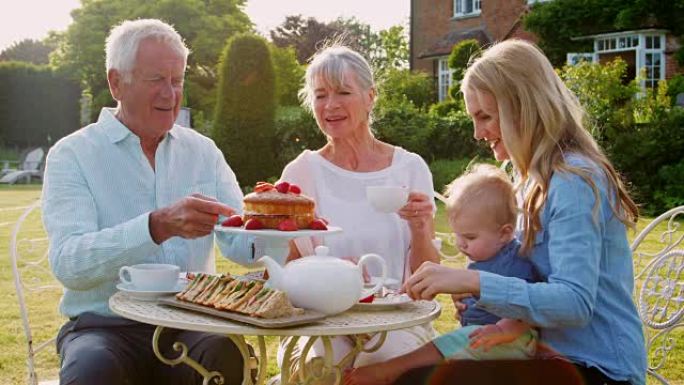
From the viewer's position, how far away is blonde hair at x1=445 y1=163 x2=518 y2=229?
8.09ft

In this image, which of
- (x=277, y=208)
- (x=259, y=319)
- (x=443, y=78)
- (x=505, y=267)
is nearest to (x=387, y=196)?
(x=277, y=208)

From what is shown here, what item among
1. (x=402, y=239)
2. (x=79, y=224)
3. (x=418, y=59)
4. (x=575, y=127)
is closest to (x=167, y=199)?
(x=79, y=224)

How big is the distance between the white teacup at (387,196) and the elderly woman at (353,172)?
604mm

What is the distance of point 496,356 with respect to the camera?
93.8 inches

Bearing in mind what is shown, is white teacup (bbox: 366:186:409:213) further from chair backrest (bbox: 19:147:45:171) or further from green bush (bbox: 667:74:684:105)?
chair backrest (bbox: 19:147:45:171)

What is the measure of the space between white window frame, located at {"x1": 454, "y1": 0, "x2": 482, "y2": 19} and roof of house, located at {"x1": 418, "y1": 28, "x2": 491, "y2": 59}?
0.56 m

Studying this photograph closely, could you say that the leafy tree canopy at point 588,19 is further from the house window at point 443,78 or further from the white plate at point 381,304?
the white plate at point 381,304

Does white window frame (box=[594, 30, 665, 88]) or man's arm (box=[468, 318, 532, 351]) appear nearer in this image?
man's arm (box=[468, 318, 532, 351])

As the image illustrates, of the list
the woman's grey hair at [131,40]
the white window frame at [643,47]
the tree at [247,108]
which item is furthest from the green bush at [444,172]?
the woman's grey hair at [131,40]

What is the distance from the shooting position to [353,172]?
3.79m

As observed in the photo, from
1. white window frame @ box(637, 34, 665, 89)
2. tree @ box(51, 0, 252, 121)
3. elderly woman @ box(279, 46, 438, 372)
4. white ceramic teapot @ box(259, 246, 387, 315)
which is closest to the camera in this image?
white ceramic teapot @ box(259, 246, 387, 315)

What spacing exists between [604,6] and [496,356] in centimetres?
2097

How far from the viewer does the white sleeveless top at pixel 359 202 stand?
12.0 ft

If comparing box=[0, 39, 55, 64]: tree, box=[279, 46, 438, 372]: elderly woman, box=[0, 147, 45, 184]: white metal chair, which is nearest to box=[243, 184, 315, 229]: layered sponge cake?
box=[279, 46, 438, 372]: elderly woman
